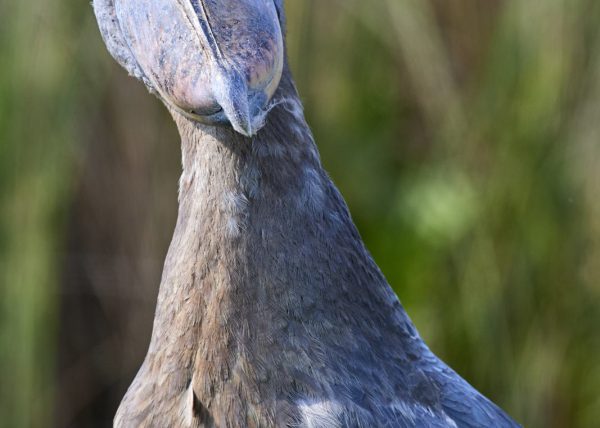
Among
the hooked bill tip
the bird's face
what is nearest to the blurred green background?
the bird's face

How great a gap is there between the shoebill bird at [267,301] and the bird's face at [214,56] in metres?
0.08

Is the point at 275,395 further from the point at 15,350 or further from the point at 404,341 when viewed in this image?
the point at 15,350

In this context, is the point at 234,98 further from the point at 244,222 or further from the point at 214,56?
the point at 244,222

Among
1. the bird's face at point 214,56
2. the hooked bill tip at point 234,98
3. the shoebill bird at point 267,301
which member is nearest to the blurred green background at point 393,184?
the shoebill bird at point 267,301

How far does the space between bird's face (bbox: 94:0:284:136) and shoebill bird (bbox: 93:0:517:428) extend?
0.27ft

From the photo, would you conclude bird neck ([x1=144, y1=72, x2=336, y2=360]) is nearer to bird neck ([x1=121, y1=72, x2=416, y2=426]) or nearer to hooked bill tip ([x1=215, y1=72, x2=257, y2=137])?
bird neck ([x1=121, y1=72, x2=416, y2=426])

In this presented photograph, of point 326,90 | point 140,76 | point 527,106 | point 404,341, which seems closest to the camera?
point 140,76

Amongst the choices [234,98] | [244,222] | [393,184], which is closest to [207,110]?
[234,98]

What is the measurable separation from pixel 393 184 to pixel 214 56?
2636 mm

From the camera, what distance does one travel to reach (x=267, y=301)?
1545mm

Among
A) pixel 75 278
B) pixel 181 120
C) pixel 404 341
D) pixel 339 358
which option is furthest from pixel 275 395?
pixel 75 278

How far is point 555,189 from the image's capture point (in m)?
3.30

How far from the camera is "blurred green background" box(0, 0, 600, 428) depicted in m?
3.28

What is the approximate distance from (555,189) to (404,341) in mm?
1770
